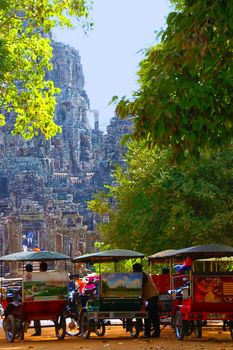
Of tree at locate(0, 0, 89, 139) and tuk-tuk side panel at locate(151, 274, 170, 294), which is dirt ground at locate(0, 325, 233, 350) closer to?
tuk-tuk side panel at locate(151, 274, 170, 294)

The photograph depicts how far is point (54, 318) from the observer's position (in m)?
22.0

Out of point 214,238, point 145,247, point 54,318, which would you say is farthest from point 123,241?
point 54,318

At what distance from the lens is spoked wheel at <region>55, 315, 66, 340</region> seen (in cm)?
2217

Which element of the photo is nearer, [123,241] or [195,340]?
[195,340]

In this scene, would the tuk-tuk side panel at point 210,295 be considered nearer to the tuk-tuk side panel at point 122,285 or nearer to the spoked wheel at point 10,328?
the tuk-tuk side panel at point 122,285

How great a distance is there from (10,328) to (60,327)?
1.15 metres

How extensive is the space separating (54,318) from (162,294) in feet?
11.9

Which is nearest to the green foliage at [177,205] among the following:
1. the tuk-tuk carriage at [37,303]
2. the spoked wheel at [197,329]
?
the spoked wheel at [197,329]

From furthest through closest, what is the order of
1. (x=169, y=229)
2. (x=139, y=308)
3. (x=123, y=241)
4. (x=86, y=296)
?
(x=123, y=241)
(x=169, y=229)
(x=86, y=296)
(x=139, y=308)

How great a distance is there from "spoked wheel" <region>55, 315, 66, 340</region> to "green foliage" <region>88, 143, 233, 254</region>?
12825 mm

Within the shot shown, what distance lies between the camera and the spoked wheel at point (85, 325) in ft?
72.4

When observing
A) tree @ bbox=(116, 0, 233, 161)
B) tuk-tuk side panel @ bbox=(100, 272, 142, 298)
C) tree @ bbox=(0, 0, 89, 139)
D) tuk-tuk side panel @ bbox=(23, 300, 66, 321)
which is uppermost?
tree @ bbox=(0, 0, 89, 139)

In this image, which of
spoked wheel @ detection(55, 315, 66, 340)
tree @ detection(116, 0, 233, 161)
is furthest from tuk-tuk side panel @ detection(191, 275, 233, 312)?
tree @ detection(116, 0, 233, 161)

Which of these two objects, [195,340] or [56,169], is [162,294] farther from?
[56,169]
